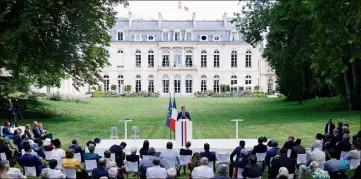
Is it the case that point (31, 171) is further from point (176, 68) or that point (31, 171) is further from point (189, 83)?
point (189, 83)

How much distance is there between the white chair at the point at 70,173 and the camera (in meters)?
10.5

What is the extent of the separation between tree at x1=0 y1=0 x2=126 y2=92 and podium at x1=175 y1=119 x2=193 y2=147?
29.0 ft

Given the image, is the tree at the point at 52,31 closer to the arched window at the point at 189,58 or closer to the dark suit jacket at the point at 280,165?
the dark suit jacket at the point at 280,165

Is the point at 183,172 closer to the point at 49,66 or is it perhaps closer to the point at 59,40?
the point at 59,40

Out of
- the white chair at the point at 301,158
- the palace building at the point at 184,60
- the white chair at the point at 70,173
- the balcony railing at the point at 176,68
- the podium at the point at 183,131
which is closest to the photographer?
the white chair at the point at 70,173

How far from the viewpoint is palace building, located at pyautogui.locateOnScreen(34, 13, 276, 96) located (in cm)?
7206

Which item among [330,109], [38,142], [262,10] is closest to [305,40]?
[330,109]

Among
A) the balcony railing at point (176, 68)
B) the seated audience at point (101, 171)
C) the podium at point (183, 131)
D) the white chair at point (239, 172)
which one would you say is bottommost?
the white chair at point (239, 172)

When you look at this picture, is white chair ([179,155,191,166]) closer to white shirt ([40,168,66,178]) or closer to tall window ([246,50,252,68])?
white shirt ([40,168,66,178])

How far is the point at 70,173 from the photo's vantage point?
34.6ft

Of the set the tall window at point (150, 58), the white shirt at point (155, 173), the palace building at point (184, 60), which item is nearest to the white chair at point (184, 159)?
the white shirt at point (155, 173)

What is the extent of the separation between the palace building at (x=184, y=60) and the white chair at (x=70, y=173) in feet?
202

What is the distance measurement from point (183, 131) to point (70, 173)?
5.43 meters

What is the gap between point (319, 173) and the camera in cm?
905
